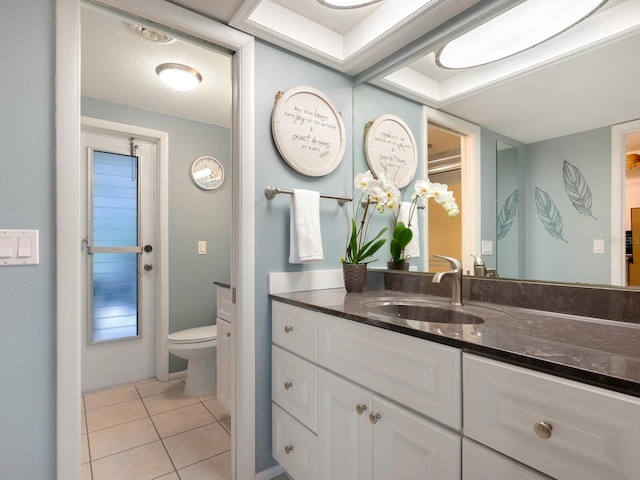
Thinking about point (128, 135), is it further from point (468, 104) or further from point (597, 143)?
point (597, 143)

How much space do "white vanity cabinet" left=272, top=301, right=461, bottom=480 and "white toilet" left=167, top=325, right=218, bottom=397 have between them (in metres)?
1.05

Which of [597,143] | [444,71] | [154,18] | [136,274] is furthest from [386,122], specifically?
[136,274]

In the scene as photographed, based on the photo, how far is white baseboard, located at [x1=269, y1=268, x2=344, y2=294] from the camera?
1.58 m

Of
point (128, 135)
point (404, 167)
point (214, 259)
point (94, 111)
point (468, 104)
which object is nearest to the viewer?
point (468, 104)

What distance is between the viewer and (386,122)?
1.85m

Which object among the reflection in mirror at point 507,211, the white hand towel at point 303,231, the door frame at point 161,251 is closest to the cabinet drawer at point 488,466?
the reflection in mirror at point 507,211

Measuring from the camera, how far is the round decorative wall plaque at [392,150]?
176cm

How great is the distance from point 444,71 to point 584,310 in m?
1.13

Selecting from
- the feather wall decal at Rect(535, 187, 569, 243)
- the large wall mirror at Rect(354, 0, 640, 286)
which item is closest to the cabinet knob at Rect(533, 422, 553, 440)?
the large wall mirror at Rect(354, 0, 640, 286)

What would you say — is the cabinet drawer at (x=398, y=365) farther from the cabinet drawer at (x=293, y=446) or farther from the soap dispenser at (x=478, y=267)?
the soap dispenser at (x=478, y=267)

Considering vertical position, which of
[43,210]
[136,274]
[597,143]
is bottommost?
[136,274]

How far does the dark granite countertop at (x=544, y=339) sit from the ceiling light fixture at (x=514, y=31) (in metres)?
0.99

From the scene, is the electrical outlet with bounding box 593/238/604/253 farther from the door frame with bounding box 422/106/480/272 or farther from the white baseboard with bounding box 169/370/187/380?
the white baseboard with bounding box 169/370/187/380

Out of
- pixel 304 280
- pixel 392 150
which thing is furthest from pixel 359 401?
pixel 392 150
